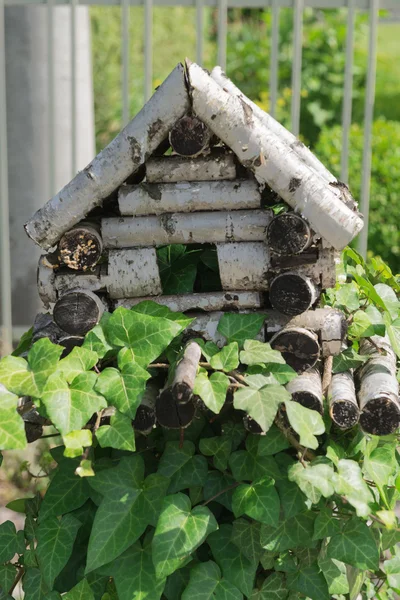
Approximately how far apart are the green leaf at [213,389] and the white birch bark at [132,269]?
254 millimetres

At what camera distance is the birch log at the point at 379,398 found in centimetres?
141

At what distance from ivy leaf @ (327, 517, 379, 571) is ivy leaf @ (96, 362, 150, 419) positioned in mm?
446

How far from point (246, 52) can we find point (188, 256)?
663 centimetres

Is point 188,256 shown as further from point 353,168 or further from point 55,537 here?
point 353,168

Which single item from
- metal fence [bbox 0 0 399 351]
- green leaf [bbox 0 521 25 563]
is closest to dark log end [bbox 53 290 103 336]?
green leaf [bbox 0 521 25 563]

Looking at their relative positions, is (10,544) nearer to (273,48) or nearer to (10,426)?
(10,426)

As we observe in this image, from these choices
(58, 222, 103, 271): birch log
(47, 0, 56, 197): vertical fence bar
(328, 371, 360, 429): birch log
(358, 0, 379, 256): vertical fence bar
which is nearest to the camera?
(328, 371, 360, 429): birch log

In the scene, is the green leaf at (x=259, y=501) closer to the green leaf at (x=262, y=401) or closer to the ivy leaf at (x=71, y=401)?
the green leaf at (x=262, y=401)

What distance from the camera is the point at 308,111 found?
7.42 metres

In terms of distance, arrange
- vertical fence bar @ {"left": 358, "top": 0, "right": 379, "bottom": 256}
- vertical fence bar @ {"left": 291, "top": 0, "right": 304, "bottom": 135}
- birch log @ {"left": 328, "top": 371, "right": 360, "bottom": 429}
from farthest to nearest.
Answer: vertical fence bar @ {"left": 358, "top": 0, "right": 379, "bottom": 256}
vertical fence bar @ {"left": 291, "top": 0, "right": 304, "bottom": 135}
birch log @ {"left": 328, "top": 371, "right": 360, "bottom": 429}

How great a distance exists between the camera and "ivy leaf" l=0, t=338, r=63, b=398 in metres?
1.38

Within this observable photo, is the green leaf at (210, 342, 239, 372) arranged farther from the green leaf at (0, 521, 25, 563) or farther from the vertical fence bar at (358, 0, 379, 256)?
the vertical fence bar at (358, 0, 379, 256)

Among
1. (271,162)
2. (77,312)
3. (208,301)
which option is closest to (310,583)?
(208,301)

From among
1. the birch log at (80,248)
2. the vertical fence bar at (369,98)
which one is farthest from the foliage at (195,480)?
the vertical fence bar at (369,98)
